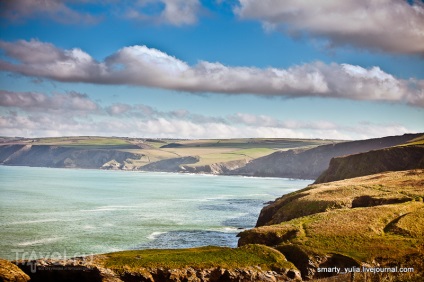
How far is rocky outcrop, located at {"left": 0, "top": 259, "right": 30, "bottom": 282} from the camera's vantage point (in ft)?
119

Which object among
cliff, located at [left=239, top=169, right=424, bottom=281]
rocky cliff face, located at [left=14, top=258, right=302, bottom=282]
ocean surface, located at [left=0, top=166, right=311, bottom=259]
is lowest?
ocean surface, located at [left=0, top=166, right=311, bottom=259]

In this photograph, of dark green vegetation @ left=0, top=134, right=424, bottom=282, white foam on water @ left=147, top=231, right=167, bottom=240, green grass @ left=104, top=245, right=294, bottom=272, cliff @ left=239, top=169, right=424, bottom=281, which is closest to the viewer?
dark green vegetation @ left=0, top=134, right=424, bottom=282

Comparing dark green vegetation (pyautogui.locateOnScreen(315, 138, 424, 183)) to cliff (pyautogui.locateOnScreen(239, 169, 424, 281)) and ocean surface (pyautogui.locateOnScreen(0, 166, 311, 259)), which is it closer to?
ocean surface (pyautogui.locateOnScreen(0, 166, 311, 259))

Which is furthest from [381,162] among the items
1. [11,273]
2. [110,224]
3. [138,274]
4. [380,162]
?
[11,273]

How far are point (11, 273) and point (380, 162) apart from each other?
112 metres

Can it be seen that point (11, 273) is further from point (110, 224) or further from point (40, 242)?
point (110, 224)

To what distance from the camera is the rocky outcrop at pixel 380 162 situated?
123m

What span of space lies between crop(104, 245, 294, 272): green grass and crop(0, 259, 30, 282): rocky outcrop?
7.39 meters

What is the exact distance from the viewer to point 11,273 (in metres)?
37.2

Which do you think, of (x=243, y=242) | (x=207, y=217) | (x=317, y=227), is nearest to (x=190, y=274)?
(x=243, y=242)

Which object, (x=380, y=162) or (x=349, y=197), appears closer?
(x=349, y=197)

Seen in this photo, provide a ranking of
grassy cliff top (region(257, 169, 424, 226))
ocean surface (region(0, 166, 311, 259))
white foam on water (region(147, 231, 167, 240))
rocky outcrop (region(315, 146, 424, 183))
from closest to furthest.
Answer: ocean surface (region(0, 166, 311, 259)) < grassy cliff top (region(257, 169, 424, 226)) < white foam on water (region(147, 231, 167, 240)) < rocky outcrop (region(315, 146, 424, 183))

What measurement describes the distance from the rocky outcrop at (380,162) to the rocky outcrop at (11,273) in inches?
4128

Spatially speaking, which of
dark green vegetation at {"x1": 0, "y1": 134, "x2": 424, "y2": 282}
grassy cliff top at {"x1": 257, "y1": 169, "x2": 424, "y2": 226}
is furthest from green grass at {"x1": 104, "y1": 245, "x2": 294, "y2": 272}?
grassy cliff top at {"x1": 257, "y1": 169, "x2": 424, "y2": 226}
